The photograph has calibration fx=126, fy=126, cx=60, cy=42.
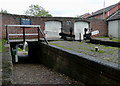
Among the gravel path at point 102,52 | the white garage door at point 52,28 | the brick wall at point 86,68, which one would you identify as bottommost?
the brick wall at point 86,68

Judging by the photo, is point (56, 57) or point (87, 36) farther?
point (87, 36)

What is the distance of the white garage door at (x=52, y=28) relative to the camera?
13.1m

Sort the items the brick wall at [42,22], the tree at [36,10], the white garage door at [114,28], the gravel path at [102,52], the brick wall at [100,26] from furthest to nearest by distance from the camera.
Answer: the tree at [36,10] → the brick wall at [100,26] → the white garage door at [114,28] → the brick wall at [42,22] → the gravel path at [102,52]

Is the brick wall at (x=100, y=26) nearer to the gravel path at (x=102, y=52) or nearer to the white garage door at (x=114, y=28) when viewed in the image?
the white garage door at (x=114, y=28)

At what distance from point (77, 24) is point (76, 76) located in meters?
10.6

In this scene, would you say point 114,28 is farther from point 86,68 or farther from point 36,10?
point 36,10

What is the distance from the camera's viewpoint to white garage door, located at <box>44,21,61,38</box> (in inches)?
514

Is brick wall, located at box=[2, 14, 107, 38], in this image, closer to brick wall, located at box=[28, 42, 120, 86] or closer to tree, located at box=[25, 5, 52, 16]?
brick wall, located at box=[28, 42, 120, 86]

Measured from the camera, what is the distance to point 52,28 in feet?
43.5

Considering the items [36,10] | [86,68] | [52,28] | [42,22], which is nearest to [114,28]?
[52,28]

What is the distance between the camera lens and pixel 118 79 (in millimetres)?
2391

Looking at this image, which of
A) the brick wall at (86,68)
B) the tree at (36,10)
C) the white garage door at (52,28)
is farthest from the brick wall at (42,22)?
the tree at (36,10)

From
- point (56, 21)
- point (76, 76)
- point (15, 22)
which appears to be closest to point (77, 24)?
point (56, 21)

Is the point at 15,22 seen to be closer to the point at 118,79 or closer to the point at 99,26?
the point at 99,26
